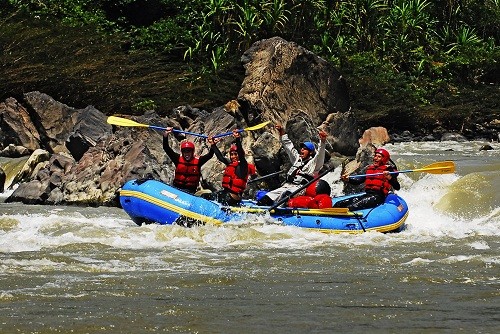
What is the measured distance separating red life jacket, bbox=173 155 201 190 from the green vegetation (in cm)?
1278

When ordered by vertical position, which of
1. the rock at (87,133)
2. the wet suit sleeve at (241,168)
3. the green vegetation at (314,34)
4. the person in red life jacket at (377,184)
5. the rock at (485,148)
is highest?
the wet suit sleeve at (241,168)

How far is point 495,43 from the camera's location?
33.0 meters

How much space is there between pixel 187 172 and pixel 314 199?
1.53 meters

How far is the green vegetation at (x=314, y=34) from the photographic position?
26375 mm

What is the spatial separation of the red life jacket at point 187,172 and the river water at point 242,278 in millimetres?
774

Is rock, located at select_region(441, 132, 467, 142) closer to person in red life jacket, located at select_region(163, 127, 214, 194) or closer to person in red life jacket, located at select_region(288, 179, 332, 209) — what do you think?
person in red life jacket, located at select_region(288, 179, 332, 209)

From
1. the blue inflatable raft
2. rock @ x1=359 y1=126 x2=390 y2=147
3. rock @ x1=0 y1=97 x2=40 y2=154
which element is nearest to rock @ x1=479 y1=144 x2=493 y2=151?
rock @ x1=359 y1=126 x2=390 y2=147

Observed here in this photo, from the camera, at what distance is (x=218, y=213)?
10969 millimetres

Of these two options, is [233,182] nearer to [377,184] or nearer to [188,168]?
[188,168]

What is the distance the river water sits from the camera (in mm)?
6414

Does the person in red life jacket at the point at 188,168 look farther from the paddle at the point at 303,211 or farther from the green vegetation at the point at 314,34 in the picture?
the green vegetation at the point at 314,34

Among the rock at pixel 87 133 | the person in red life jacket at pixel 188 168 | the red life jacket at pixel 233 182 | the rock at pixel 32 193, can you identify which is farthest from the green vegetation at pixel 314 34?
the red life jacket at pixel 233 182

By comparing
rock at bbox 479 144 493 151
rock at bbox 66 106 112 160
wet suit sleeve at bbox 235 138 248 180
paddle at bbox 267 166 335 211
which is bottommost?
rock at bbox 479 144 493 151

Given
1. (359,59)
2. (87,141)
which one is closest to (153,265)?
(87,141)
